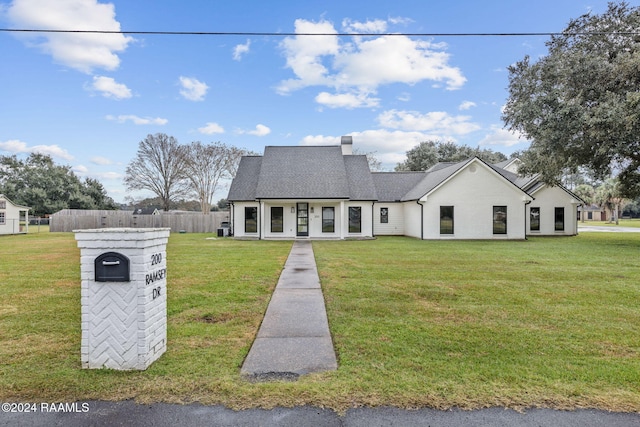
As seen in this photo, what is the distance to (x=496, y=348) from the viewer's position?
3.95 m

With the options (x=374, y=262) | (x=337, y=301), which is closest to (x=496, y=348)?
(x=337, y=301)

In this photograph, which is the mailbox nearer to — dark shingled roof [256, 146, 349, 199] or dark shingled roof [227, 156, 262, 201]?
dark shingled roof [256, 146, 349, 199]

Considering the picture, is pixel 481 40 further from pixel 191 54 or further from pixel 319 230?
pixel 319 230

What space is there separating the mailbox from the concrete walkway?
1.50 m

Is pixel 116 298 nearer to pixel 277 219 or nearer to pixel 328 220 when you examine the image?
pixel 277 219

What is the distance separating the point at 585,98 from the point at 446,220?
8812mm

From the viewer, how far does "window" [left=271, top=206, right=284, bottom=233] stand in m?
21.1

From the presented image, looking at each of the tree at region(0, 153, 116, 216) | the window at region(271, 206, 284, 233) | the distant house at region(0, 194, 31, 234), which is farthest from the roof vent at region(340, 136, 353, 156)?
the tree at region(0, 153, 116, 216)

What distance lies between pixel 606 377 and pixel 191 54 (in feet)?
50.3

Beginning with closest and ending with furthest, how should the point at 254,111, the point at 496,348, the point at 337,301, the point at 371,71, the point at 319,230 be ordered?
the point at 496,348
the point at 337,301
the point at 371,71
the point at 319,230
the point at 254,111

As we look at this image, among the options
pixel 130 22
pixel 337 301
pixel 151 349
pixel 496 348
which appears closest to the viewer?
pixel 151 349

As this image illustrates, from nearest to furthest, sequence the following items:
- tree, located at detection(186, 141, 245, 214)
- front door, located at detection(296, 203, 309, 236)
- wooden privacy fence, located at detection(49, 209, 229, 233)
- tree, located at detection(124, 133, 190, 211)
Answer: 1. front door, located at detection(296, 203, 309, 236)
2. wooden privacy fence, located at detection(49, 209, 229, 233)
3. tree, located at detection(124, 133, 190, 211)
4. tree, located at detection(186, 141, 245, 214)

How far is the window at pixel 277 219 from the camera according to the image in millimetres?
21078

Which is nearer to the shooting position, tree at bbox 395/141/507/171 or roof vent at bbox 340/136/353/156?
roof vent at bbox 340/136/353/156
